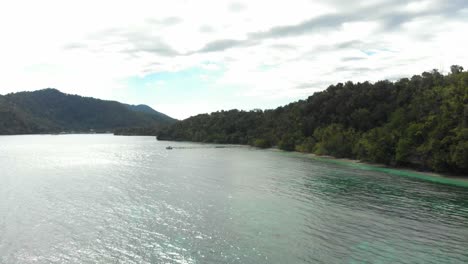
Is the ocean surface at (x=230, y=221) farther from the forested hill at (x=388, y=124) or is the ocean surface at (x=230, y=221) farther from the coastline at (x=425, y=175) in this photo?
the forested hill at (x=388, y=124)

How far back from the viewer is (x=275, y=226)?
3088cm

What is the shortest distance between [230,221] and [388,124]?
67.8m

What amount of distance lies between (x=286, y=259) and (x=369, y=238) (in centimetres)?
815

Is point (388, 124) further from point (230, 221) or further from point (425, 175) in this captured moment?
point (230, 221)

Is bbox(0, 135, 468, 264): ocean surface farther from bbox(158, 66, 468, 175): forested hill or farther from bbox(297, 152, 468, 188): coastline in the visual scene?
bbox(158, 66, 468, 175): forested hill

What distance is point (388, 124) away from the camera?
288ft

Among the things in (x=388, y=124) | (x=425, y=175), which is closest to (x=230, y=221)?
(x=425, y=175)

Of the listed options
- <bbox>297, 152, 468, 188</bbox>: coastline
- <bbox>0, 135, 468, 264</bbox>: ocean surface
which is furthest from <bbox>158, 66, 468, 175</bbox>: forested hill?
<bbox>0, 135, 468, 264</bbox>: ocean surface

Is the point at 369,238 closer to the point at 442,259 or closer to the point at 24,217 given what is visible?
the point at 442,259

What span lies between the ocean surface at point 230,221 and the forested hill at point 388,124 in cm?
1303

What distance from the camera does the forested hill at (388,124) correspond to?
214 feet

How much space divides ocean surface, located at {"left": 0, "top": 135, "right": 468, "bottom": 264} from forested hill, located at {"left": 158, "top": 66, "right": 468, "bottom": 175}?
513 inches

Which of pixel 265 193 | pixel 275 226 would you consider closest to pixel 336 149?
pixel 265 193

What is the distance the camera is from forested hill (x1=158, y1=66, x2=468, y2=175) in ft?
214
